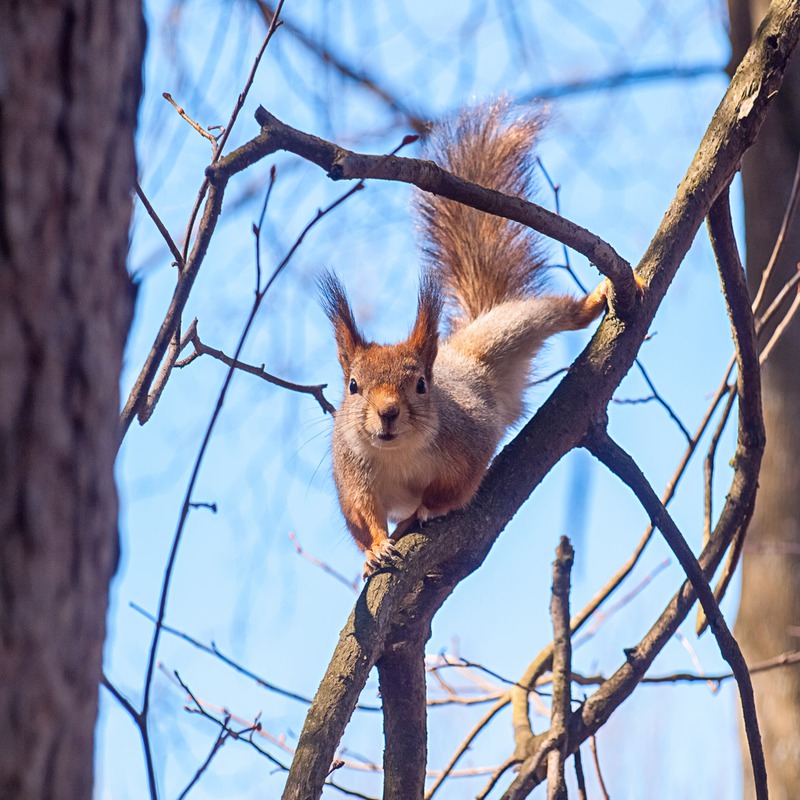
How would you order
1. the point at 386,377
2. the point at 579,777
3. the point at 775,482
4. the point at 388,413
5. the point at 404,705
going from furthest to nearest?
the point at 775,482 < the point at 386,377 < the point at 388,413 < the point at 579,777 < the point at 404,705

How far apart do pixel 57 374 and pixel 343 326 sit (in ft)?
5.98

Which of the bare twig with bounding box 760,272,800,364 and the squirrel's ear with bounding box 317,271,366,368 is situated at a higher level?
the squirrel's ear with bounding box 317,271,366,368

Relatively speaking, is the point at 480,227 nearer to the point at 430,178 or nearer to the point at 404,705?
the point at 430,178

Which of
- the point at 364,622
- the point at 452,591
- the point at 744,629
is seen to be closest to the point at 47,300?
the point at 364,622

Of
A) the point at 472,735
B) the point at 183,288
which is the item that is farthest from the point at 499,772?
the point at 183,288

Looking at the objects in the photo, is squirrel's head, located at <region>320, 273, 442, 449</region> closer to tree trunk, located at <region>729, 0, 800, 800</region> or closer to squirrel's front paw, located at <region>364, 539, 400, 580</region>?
squirrel's front paw, located at <region>364, 539, 400, 580</region>

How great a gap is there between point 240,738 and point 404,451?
38.4 inches

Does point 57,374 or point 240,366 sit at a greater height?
point 240,366

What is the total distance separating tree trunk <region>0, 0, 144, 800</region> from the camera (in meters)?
0.73

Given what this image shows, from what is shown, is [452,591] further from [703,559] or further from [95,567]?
[95,567]

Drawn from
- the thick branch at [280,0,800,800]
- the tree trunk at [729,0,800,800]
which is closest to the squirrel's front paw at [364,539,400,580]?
the thick branch at [280,0,800,800]

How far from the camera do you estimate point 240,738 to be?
151cm

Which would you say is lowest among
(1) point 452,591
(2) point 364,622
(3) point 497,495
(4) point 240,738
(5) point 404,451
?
(4) point 240,738

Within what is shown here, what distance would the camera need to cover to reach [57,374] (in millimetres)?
757
